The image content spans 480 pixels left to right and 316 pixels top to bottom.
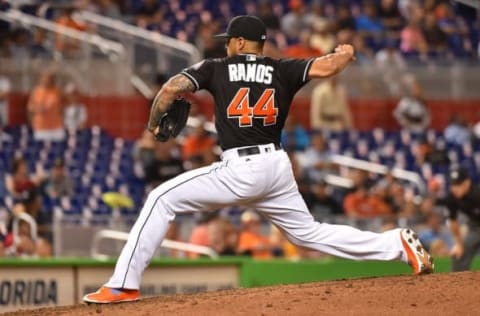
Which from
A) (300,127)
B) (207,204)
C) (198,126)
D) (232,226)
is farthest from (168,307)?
(300,127)

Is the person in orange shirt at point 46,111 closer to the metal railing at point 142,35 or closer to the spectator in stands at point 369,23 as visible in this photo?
the metal railing at point 142,35

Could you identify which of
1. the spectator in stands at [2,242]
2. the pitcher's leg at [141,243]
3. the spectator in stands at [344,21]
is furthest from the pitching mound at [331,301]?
the spectator in stands at [344,21]

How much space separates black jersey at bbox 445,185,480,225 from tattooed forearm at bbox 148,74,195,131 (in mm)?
5214

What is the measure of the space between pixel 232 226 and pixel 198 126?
312cm

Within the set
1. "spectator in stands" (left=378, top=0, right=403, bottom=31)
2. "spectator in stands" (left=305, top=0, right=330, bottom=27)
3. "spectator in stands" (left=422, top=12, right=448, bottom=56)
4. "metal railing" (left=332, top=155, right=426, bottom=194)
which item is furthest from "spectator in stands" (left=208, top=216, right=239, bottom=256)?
"spectator in stands" (left=378, top=0, right=403, bottom=31)

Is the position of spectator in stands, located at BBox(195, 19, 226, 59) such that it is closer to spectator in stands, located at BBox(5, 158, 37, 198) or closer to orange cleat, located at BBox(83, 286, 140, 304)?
spectator in stands, located at BBox(5, 158, 37, 198)

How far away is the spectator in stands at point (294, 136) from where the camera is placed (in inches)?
731

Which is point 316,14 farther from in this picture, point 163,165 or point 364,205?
point 163,165

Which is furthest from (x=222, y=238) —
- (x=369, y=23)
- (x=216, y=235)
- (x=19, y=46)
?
(x=369, y=23)

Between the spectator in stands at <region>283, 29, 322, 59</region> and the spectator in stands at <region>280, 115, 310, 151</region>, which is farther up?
the spectator in stands at <region>283, 29, 322, 59</region>

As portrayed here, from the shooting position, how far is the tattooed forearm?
8.84 metres

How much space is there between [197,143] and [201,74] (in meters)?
9.04

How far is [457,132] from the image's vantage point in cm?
2066

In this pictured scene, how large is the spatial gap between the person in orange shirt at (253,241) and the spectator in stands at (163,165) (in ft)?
5.35
